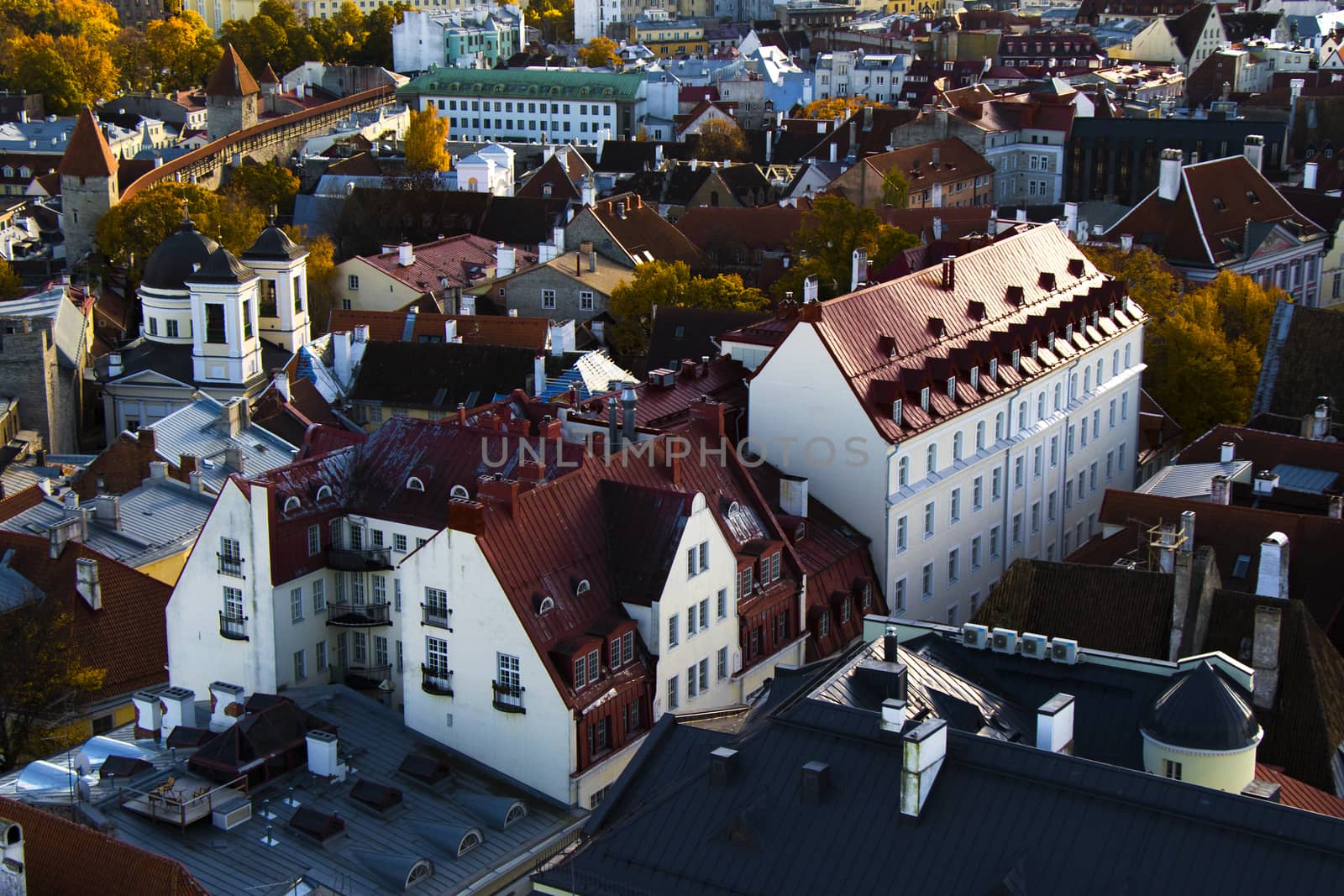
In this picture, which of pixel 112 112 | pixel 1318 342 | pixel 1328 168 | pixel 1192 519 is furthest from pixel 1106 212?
pixel 112 112

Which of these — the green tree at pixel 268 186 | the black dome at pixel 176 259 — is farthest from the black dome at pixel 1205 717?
the green tree at pixel 268 186

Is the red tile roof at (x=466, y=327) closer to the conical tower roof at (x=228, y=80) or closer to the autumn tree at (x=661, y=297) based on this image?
the autumn tree at (x=661, y=297)

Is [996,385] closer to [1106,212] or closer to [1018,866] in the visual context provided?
[1018,866]

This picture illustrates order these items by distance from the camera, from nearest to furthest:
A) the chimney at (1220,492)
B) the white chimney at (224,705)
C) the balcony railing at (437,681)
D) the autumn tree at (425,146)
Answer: the white chimney at (224,705) → the balcony railing at (437,681) → the chimney at (1220,492) → the autumn tree at (425,146)

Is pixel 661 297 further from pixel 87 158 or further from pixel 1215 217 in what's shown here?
pixel 87 158

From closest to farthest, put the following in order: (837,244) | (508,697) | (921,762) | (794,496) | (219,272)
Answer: (921,762), (508,697), (794,496), (219,272), (837,244)

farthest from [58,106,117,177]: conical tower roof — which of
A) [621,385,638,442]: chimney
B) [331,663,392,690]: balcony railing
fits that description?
[331,663,392,690]: balcony railing

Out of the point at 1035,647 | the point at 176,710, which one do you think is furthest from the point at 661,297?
the point at 1035,647
